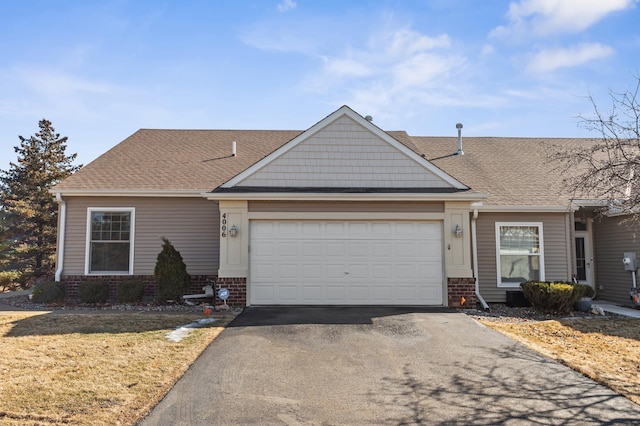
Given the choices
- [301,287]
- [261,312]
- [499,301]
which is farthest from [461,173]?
[261,312]

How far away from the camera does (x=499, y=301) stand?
12.7 m

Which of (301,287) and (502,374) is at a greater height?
(301,287)

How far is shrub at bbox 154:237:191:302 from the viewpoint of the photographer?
456 inches

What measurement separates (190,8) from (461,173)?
962 cm

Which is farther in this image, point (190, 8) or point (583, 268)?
point (583, 268)

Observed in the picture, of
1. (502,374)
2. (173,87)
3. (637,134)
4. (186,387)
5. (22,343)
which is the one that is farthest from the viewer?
(173,87)

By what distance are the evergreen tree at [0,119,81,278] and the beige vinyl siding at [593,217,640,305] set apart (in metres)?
21.7

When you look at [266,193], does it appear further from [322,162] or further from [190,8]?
[190,8]

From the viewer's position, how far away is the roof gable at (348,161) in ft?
37.6

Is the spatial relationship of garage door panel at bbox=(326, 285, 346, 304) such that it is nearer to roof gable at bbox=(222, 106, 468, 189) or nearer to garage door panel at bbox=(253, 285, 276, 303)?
garage door panel at bbox=(253, 285, 276, 303)

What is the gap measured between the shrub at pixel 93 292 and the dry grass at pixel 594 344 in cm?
969

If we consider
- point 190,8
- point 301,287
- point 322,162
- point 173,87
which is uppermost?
point 190,8

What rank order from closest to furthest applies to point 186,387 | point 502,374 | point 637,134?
1. point 186,387
2. point 502,374
3. point 637,134

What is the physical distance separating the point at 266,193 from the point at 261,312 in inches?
113
